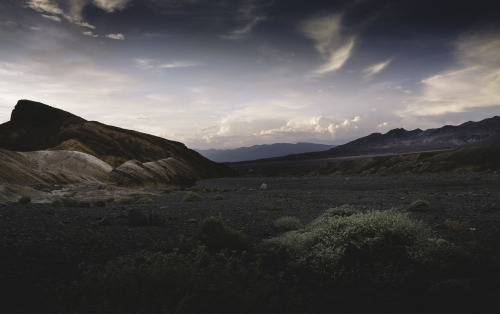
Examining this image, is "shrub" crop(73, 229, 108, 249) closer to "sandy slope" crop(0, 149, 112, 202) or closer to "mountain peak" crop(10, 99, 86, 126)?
"sandy slope" crop(0, 149, 112, 202)

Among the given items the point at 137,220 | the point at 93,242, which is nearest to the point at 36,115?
the point at 137,220

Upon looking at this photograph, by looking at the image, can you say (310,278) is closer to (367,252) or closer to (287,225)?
(367,252)

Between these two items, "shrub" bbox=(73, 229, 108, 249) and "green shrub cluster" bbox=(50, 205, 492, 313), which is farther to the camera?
"shrub" bbox=(73, 229, 108, 249)

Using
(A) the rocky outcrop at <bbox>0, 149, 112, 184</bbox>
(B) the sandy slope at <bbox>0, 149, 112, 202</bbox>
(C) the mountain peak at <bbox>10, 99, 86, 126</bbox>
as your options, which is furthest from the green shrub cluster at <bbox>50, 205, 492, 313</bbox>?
(C) the mountain peak at <bbox>10, 99, 86, 126</bbox>

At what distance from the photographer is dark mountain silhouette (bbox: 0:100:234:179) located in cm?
5025

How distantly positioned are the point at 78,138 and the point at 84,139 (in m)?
0.96

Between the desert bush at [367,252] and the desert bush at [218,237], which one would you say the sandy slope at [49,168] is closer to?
the desert bush at [218,237]

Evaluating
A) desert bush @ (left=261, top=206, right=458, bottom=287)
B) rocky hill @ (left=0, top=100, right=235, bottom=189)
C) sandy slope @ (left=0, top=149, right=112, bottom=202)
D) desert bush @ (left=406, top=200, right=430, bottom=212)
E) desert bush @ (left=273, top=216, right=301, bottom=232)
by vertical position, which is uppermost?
rocky hill @ (left=0, top=100, right=235, bottom=189)

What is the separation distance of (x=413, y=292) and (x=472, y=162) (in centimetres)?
6038

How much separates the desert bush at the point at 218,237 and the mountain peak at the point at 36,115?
62.2 m

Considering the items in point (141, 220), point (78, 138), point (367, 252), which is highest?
point (78, 138)

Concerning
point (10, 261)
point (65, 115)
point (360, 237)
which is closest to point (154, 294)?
point (10, 261)

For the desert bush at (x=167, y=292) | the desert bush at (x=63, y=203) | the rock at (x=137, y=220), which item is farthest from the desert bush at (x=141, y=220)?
the desert bush at (x=63, y=203)

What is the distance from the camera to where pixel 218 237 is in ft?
24.5
